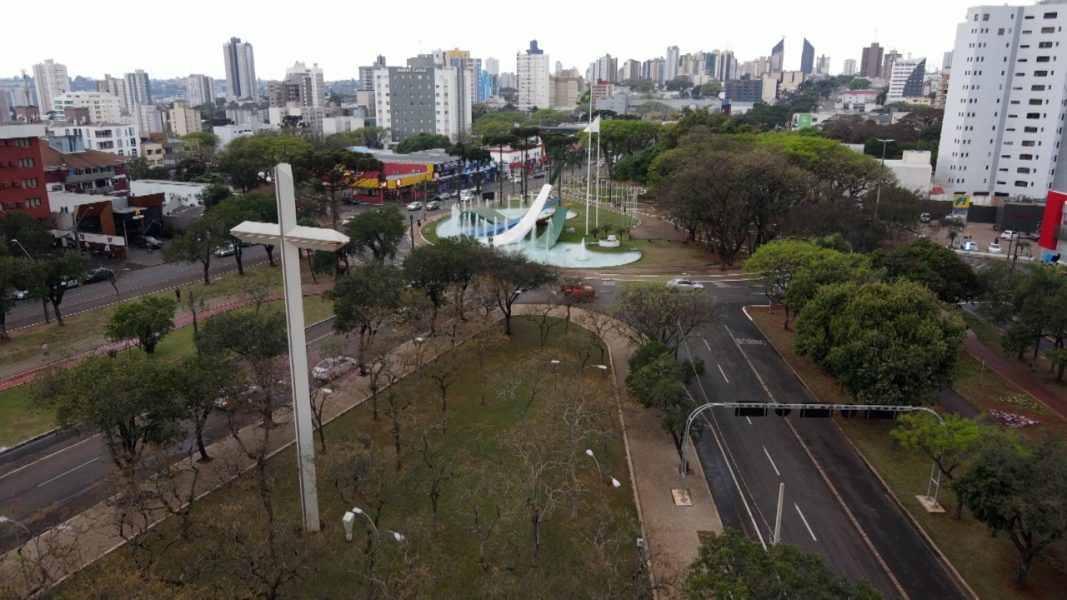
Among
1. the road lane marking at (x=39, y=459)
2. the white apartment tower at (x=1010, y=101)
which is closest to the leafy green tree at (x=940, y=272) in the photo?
the road lane marking at (x=39, y=459)

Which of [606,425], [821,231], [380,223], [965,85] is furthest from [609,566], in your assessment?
[965,85]

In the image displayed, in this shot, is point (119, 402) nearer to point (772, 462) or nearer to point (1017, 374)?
point (772, 462)

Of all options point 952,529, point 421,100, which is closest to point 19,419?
point 952,529

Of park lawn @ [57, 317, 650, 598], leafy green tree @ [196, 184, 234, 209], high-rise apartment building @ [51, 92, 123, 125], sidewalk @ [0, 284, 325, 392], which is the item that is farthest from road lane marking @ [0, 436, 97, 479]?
high-rise apartment building @ [51, 92, 123, 125]

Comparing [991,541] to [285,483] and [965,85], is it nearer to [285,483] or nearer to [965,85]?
[285,483]

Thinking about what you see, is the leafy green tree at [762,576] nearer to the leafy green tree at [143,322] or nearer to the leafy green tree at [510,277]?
the leafy green tree at [510,277]

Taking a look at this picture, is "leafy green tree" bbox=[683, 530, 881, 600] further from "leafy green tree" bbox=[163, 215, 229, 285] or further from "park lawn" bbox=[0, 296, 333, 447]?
"leafy green tree" bbox=[163, 215, 229, 285]
